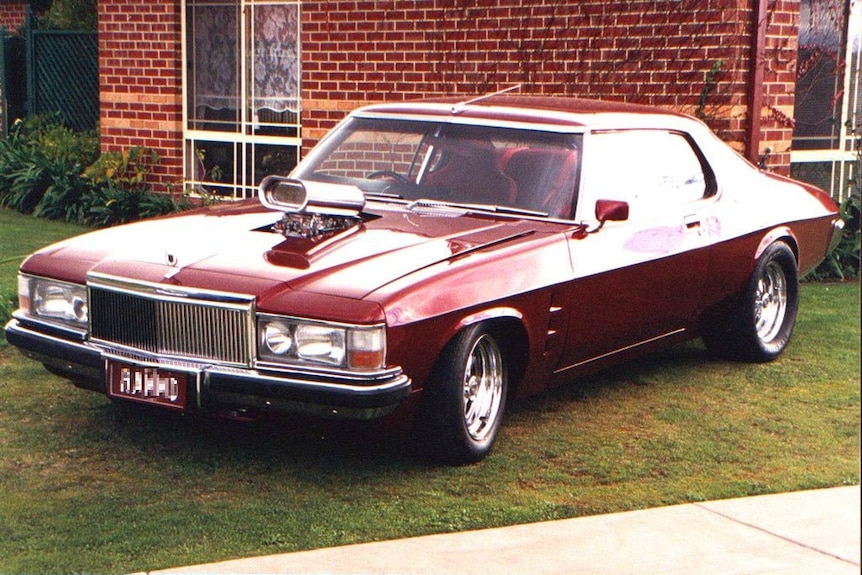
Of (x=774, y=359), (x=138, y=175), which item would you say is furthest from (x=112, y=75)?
(x=774, y=359)

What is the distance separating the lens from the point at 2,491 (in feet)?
15.7

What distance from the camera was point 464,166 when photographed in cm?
598

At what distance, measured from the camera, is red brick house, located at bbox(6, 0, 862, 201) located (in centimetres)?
981

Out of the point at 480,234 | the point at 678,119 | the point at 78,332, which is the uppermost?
the point at 678,119

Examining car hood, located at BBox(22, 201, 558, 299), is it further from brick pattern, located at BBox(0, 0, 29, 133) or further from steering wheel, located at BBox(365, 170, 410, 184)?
brick pattern, located at BBox(0, 0, 29, 133)

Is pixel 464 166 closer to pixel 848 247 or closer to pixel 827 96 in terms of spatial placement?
pixel 848 247

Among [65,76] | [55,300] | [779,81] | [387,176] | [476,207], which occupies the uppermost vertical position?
[779,81]

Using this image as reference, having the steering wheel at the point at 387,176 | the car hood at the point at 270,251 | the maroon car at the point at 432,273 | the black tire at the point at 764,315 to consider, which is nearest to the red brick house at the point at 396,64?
the black tire at the point at 764,315

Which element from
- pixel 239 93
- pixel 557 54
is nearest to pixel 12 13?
pixel 239 93

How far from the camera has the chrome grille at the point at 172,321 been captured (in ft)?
15.4

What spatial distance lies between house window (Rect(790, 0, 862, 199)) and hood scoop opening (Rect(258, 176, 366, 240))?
20.5 feet

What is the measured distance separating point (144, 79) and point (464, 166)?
26.2ft

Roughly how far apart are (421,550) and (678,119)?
3480 mm

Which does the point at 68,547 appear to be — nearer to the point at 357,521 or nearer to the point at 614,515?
the point at 357,521
